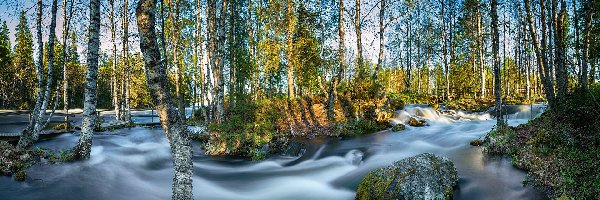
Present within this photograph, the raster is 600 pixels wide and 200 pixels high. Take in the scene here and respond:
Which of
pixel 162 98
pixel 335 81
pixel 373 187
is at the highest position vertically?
pixel 335 81

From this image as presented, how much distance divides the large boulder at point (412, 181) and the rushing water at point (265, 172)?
112cm

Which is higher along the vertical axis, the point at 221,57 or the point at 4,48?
the point at 4,48

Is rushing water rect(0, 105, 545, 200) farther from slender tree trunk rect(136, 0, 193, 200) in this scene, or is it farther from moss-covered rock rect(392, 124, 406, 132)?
slender tree trunk rect(136, 0, 193, 200)

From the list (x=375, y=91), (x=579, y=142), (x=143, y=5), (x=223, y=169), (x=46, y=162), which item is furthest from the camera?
(x=375, y=91)

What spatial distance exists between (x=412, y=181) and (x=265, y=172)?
21.9 ft

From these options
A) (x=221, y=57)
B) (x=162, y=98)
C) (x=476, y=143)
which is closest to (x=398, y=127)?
(x=476, y=143)

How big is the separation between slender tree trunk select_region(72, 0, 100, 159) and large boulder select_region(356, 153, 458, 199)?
384 inches

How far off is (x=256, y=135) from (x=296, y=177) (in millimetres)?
4692

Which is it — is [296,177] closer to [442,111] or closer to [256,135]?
[256,135]

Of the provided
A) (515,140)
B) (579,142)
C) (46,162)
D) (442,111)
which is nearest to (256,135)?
(46,162)

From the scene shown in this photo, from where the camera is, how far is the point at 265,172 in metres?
13.0

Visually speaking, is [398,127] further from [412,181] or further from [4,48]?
[4,48]

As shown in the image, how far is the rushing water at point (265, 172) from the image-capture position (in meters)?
9.23

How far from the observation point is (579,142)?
10180 mm
